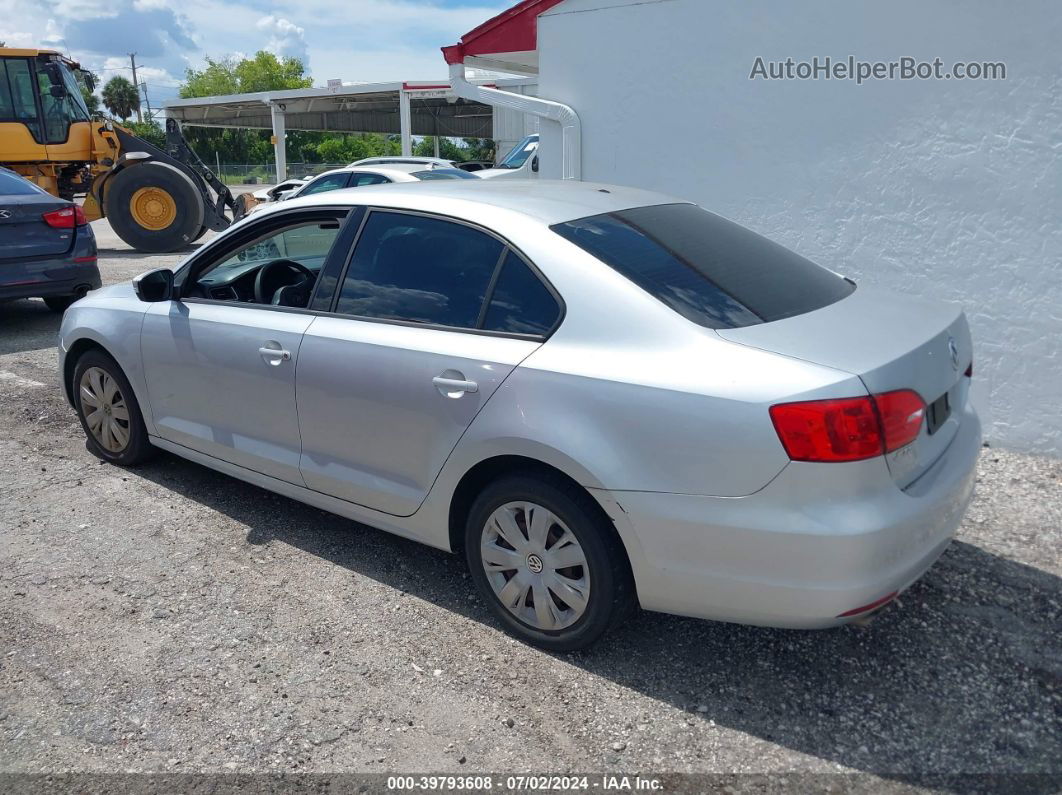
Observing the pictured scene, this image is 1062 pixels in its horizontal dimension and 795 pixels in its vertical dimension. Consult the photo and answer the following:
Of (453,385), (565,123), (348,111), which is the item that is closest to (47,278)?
(565,123)

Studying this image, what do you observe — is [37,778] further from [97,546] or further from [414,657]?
[97,546]

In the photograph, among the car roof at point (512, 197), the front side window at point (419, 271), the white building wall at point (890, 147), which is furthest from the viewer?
the white building wall at point (890, 147)

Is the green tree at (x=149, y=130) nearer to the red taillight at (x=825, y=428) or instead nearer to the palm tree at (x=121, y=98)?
the palm tree at (x=121, y=98)

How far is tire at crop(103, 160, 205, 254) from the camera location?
14570mm

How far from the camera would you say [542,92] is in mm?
6777

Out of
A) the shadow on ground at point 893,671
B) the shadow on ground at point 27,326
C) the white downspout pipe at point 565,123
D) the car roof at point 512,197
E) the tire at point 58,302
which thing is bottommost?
the shadow on ground at point 893,671

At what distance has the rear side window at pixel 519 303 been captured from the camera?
3.15 m

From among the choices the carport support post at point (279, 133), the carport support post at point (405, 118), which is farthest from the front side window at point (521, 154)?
the carport support post at point (279, 133)

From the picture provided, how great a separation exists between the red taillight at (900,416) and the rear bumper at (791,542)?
10 centimetres

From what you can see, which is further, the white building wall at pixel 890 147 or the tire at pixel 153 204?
the tire at pixel 153 204

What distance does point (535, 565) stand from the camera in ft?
10.5

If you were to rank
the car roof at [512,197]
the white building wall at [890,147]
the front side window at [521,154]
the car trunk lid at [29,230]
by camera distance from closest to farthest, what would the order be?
the car roof at [512,197] < the white building wall at [890,147] < the car trunk lid at [29,230] < the front side window at [521,154]

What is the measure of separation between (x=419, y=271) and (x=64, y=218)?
6335 mm

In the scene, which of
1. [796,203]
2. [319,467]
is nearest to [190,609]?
[319,467]
